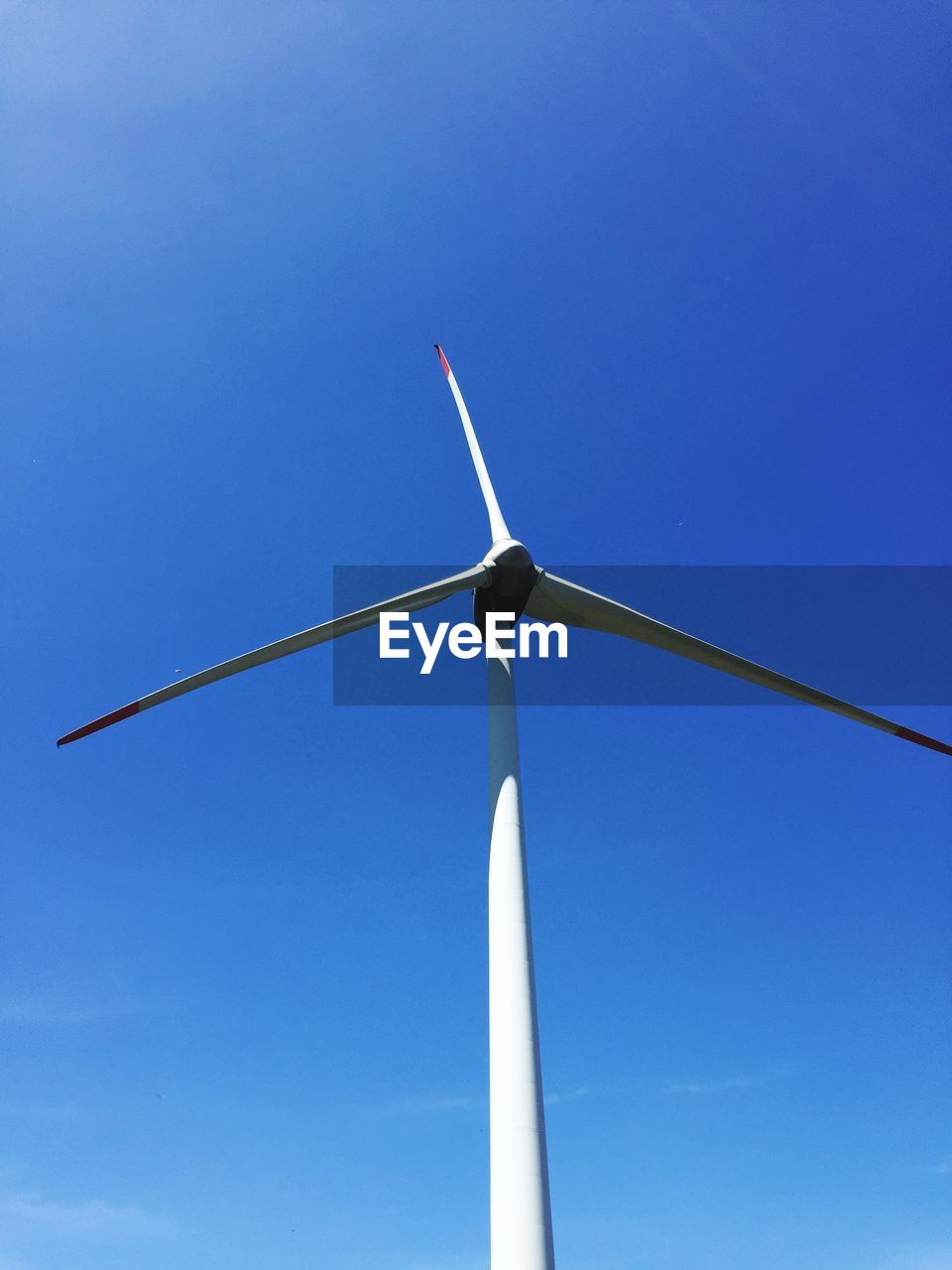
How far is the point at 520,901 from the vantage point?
2183 centimetres

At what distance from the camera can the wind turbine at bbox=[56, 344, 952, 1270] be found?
1859 centimetres

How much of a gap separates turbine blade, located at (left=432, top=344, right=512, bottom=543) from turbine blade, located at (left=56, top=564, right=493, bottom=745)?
3.65m

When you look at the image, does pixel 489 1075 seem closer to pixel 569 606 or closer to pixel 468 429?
pixel 569 606

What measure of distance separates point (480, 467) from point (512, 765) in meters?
12.3

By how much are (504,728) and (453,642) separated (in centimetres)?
391

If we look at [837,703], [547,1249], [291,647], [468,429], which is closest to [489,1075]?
[547,1249]

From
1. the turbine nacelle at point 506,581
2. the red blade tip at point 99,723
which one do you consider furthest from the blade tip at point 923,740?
the red blade tip at point 99,723

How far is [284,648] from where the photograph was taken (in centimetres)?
2544

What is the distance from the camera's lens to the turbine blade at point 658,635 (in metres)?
28.3

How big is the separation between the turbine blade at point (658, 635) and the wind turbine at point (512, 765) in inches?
1.2

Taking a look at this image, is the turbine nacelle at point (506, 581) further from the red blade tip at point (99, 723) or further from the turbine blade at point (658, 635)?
the red blade tip at point (99, 723)

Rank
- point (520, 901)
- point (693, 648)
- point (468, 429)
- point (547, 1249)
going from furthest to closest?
1. point (468, 429)
2. point (693, 648)
3. point (520, 901)
4. point (547, 1249)

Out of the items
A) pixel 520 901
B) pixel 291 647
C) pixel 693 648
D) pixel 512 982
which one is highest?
pixel 693 648

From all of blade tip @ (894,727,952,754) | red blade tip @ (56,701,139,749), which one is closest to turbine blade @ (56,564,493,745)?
red blade tip @ (56,701,139,749)
